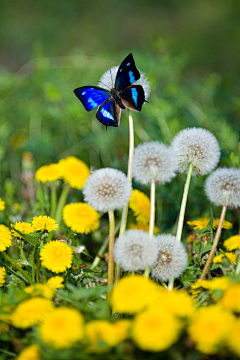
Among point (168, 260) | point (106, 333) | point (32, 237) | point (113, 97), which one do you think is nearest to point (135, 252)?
point (168, 260)

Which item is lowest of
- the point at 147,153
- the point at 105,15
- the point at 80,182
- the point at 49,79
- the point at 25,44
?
the point at 80,182

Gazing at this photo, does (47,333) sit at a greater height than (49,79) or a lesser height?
lesser

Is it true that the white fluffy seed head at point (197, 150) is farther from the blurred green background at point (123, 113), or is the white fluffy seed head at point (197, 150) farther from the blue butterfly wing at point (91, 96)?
the blurred green background at point (123, 113)

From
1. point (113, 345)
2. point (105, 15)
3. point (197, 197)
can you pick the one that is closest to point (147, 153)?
point (113, 345)

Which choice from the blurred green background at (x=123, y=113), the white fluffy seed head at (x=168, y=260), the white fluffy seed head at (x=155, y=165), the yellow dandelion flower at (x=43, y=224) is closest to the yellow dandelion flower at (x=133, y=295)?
the white fluffy seed head at (x=168, y=260)

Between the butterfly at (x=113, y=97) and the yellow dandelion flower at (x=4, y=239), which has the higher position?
the butterfly at (x=113, y=97)

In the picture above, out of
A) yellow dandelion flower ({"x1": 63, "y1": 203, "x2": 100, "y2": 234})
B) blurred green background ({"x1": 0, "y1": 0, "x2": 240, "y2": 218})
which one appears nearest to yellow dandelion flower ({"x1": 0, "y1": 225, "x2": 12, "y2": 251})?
yellow dandelion flower ({"x1": 63, "y1": 203, "x2": 100, "y2": 234})

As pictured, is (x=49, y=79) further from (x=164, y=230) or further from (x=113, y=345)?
(x=113, y=345)
